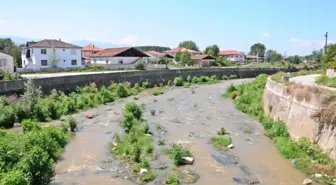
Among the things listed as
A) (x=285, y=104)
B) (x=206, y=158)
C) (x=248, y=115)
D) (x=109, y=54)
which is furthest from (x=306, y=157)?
(x=109, y=54)

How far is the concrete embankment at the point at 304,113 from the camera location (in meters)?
14.5

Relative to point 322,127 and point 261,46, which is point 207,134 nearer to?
point 322,127

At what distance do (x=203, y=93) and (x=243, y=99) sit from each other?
10174mm

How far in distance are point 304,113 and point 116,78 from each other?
1080 inches

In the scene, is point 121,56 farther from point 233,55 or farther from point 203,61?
point 233,55

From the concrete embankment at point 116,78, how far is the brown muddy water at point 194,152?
6.08m

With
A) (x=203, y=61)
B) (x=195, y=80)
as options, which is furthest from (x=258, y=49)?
(x=195, y=80)

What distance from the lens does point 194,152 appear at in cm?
1641

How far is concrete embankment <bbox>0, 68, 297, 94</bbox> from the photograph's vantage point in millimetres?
27453

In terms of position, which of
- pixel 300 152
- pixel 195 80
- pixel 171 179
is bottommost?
pixel 171 179

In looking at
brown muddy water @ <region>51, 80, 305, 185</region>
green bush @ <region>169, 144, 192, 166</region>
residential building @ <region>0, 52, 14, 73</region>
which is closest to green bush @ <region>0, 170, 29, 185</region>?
brown muddy water @ <region>51, 80, 305, 185</region>

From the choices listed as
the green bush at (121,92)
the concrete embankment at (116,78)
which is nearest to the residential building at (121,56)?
the concrete embankment at (116,78)

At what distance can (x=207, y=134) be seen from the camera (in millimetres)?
20156

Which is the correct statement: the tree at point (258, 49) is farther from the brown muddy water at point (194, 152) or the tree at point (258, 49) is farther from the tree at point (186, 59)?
the brown muddy water at point (194, 152)
